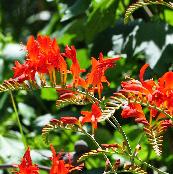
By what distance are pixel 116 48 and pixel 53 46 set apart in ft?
2.90

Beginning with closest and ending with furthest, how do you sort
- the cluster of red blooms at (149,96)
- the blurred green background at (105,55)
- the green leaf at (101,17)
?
the cluster of red blooms at (149,96) → the blurred green background at (105,55) → the green leaf at (101,17)

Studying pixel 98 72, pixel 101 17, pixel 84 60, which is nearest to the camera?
pixel 98 72

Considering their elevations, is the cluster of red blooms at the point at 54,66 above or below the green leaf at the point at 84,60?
above

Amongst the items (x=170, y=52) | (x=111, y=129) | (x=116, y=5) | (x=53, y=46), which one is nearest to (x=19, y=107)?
(x=111, y=129)

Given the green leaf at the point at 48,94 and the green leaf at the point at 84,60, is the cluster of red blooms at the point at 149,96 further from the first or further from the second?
the green leaf at the point at 48,94

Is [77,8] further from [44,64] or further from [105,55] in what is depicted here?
[44,64]

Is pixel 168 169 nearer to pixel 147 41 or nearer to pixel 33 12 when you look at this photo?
pixel 147 41

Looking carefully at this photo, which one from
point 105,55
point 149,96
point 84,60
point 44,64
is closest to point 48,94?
point 84,60

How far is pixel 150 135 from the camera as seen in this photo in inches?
42.4

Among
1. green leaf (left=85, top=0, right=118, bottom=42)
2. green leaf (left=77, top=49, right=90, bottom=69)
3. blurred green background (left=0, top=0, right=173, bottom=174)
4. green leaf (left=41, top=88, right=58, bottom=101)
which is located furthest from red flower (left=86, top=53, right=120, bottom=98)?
green leaf (left=41, top=88, right=58, bottom=101)

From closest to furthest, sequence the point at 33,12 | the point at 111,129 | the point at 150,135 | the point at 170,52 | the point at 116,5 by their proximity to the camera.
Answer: the point at 150,135 < the point at 170,52 < the point at 116,5 < the point at 111,129 < the point at 33,12

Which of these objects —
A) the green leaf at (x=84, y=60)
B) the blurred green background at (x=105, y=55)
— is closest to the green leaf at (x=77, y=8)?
the blurred green background at (x=105, y=55)

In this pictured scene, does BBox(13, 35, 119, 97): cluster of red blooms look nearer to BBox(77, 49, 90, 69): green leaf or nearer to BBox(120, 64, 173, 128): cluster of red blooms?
BBox(120, 64, 173, 128): cluster of red blooms

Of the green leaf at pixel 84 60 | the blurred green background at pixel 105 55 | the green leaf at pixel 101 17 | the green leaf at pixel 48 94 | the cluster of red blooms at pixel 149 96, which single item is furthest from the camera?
the green leaf at pixel 48 94
